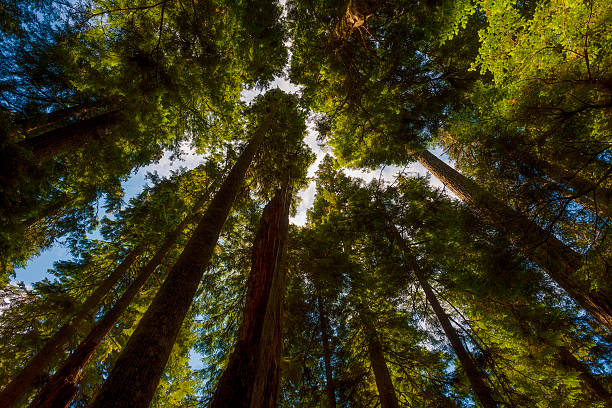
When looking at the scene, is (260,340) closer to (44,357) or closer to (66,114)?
(44,357)

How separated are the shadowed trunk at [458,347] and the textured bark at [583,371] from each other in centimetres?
576

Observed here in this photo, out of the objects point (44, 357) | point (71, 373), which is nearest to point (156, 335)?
point (71, 373)

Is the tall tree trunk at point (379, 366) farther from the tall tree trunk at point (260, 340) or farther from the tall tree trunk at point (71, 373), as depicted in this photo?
the tall tree trunk at point (71, 373)

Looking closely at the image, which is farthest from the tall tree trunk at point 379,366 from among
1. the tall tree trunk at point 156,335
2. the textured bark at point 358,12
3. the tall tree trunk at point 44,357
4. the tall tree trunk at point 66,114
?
the tall tree trunk at point 66,114

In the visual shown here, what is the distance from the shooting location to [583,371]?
826 cm

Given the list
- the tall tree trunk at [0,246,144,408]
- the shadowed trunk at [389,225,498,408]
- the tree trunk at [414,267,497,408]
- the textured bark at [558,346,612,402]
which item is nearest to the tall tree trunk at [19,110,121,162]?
the tall tree trunk at [0,246,144,408]

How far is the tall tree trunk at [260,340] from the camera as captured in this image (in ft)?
7.95

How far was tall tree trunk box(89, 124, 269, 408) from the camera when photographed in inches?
63.7

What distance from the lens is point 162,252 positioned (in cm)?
731

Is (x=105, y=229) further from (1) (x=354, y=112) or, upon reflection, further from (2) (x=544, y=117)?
(2) (x=544, y=117)

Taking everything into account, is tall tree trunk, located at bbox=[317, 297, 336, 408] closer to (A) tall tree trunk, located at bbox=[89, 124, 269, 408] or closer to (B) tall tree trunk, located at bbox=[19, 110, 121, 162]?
(A) tall tree trunk, located at bbox=[89, 124, 269, 408]

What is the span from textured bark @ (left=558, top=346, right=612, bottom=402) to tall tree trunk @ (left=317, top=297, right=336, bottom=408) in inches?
344

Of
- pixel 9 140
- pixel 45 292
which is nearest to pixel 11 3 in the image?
pixel 9 140

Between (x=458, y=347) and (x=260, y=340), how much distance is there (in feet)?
19.5
